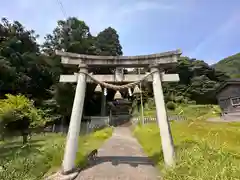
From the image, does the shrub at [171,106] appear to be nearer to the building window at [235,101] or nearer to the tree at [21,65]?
the building window at [235,101]

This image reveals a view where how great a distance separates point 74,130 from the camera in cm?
630

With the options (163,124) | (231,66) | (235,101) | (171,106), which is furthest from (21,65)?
(231,66)

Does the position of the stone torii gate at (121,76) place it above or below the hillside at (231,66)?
below

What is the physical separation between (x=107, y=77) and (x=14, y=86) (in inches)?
983

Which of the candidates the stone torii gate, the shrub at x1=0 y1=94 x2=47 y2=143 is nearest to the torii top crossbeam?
the stone torii gate

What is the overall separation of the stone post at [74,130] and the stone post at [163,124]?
111 inches

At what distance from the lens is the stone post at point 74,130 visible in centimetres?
590

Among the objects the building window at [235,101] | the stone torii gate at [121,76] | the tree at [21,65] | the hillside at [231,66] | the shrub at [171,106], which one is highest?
the hillside at [231,66]

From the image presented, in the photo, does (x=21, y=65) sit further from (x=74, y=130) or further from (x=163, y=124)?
(x=163, y=124)

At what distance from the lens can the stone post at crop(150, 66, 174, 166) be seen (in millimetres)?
5887

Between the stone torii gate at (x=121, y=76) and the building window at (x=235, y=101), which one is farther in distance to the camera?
the building window at (x=235, y=101)

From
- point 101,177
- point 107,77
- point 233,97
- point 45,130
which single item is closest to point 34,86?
point 45,130

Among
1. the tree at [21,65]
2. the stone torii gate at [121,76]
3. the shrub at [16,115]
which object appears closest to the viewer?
the stone torii gate at [121,76]

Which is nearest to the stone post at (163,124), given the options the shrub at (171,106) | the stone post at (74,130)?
the stone post at (74,130)
